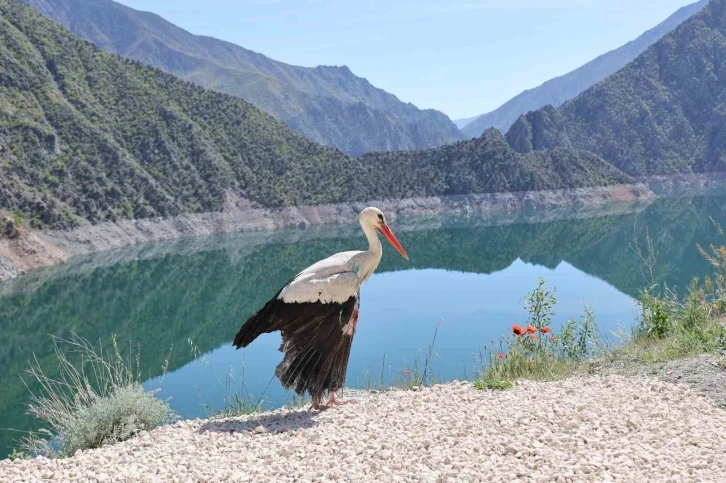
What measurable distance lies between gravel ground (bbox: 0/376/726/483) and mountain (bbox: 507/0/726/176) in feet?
462

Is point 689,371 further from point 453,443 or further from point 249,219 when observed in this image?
point 249,219

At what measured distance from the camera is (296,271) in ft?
153

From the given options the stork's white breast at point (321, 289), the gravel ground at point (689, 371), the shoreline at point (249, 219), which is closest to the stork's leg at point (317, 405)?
the stork's white breast at point (321, 289)

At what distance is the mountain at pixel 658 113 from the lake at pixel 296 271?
70.8 m

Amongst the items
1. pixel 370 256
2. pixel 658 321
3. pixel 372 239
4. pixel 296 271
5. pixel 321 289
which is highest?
pixel 372 239

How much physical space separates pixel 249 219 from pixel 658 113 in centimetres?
10840

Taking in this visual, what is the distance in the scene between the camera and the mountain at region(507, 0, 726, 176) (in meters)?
142

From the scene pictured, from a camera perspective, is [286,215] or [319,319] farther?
[286,215]

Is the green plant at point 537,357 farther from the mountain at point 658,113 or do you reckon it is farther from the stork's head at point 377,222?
the mountain at point 658,113

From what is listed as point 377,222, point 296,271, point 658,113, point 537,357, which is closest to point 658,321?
point 537,357

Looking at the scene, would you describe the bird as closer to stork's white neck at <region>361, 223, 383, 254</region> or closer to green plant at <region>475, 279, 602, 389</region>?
stork's white neck at <region>361, 223, 383, 254</region>

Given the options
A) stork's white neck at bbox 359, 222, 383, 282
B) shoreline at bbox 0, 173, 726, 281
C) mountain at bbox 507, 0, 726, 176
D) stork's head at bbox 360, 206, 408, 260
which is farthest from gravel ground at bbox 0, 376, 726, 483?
mountain at bbox 507, 0, 726, 176

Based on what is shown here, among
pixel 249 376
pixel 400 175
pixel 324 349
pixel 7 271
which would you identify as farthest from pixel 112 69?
pixel 324 349

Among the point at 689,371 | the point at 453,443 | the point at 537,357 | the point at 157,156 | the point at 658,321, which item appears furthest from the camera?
the point at 157,156
